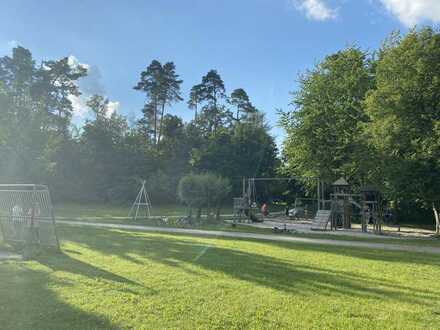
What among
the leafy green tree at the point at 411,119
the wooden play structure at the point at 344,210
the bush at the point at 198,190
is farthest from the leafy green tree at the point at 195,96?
the leafy green tree at the point at 411,119

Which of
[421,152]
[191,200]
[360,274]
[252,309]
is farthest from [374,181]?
[252,309]

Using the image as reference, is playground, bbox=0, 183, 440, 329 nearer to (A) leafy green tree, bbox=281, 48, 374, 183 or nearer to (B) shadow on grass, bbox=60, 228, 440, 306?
(B) shadow on grass, bbox=60, 228, 440, 306

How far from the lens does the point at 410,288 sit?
21.5 ft

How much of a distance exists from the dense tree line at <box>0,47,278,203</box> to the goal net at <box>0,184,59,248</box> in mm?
18726

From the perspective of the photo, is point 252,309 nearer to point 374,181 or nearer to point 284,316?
point 284,316

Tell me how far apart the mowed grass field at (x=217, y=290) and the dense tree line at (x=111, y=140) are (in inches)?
935

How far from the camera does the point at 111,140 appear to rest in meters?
45.3

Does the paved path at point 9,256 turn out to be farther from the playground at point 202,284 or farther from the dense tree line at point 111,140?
the dense tree line at point 111,140

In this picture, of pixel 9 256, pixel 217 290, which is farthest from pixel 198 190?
pixel 217 290

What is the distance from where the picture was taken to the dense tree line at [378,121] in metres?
18.0

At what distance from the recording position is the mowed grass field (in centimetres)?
470

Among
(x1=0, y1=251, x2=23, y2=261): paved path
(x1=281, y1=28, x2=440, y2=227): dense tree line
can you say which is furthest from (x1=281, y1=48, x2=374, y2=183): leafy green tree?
(x1=0, y1=251, x2=23, y2=261): paved path

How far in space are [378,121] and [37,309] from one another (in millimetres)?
18160

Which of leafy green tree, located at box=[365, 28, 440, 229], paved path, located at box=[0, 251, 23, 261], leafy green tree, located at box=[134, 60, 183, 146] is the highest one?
leafy green tree, located at box=[134, 60, 183, 146]
